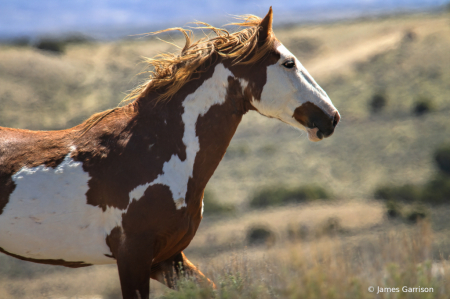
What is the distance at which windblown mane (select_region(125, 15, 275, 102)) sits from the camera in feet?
11.1

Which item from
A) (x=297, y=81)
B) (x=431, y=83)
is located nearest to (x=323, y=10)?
(x=431, y=83)

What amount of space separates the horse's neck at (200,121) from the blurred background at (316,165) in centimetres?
80

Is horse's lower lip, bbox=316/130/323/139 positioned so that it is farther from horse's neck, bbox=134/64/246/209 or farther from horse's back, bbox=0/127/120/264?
horse's back, bbox=0/127/120/264

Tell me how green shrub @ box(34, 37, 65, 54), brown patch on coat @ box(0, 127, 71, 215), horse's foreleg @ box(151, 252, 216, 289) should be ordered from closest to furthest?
brown patch on coat @ box(0, 127, 71, 215) < horse's foreleg @ box(151, 252, 216, 289) < green shrub @ box(34, 37, 65, 54)

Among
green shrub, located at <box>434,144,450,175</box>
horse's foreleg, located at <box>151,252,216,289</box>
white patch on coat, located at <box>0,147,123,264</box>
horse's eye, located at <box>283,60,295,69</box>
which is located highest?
green shrub, located at <box>434,144,450,175</box>

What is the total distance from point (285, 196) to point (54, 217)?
11630 millimetres

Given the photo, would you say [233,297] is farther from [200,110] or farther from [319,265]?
[200,110]

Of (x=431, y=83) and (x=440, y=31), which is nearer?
(x=431, y=83)

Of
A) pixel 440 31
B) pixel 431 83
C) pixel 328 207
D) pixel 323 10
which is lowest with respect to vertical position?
pixel 328 207

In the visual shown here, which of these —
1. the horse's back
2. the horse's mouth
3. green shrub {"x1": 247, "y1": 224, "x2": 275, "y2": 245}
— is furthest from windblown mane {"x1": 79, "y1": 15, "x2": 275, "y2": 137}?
green shrub {"x1": 247, "y1": 224, "x2": 275, "y2": 245}

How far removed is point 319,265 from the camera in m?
3.17

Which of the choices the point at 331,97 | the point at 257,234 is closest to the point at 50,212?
the point at 257,234

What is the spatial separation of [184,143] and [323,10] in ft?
123

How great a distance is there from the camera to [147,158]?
3.26 meters
